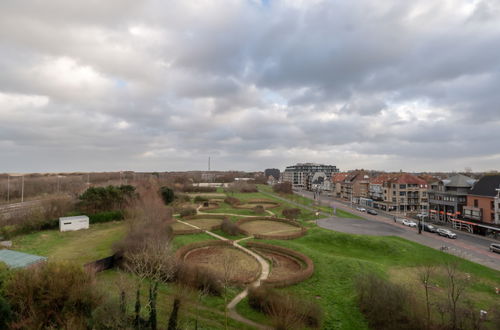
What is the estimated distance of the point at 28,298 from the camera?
44.5 ft

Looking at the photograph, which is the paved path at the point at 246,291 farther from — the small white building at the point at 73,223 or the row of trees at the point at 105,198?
the row of trees at the point at 105,198

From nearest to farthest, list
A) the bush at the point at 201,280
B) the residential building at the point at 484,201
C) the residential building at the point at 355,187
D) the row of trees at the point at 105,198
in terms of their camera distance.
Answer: the bush at the point at 201,280 < the residential building at the point at 484,201 < the row of trees at the point at 105,198 < the residential building at the point at 355,187

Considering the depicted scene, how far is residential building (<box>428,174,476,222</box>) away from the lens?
165 feet

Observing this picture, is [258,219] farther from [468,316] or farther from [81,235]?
[468,316]

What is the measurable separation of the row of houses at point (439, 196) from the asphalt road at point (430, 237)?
5522 millimetres

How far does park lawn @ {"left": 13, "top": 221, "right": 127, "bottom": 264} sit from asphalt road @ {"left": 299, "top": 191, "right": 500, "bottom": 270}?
118 ft

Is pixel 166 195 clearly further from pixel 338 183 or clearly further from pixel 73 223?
pixel 338 183

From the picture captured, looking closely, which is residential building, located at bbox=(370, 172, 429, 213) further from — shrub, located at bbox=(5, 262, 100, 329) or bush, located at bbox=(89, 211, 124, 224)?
shrub, located at bbox=(5, 262, 100, 329)

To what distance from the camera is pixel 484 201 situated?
146 ft

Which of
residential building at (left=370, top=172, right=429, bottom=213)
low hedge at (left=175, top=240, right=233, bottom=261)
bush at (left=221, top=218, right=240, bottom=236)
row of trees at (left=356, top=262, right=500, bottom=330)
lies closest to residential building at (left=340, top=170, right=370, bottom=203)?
residential building at (left=370, top=172, right=429, bottom=213)

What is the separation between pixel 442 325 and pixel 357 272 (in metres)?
9.43

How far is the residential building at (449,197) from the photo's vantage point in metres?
50.2

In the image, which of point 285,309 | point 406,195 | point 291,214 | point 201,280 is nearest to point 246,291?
point 201,280

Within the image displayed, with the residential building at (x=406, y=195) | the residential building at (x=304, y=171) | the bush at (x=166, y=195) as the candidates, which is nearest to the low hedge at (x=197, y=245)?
the bush at (x=166, y=195)
